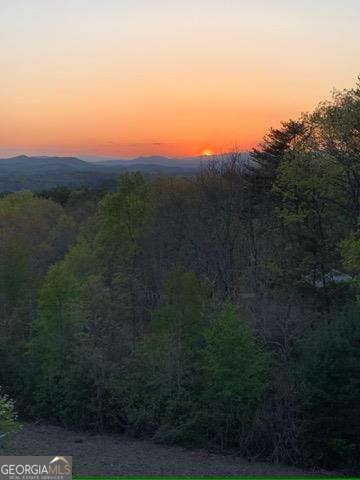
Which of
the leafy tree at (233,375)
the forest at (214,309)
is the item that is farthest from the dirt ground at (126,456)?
the leafy tree at (233,375)

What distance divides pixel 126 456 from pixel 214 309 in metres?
8.21

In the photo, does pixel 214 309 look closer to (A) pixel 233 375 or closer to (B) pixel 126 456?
(A) pixel 233 375

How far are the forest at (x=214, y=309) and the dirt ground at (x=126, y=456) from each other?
99cm

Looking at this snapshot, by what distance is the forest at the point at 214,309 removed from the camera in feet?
84.9

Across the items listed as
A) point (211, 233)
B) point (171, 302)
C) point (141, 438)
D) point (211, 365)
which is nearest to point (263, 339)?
point (211, 365)

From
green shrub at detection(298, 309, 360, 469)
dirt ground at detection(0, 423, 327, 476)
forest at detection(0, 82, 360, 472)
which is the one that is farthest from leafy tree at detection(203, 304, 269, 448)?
green shrub at detection(298, 309, 360, 469)

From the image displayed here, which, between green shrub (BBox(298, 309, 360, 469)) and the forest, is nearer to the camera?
green shrub (BBox(298, 309, 360, 469))

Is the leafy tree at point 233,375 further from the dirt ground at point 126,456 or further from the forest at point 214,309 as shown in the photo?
the dirt ground at point 126,456

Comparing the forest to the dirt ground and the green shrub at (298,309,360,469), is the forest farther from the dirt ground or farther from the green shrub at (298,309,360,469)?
the dirt ground

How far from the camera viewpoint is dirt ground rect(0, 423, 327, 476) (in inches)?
925

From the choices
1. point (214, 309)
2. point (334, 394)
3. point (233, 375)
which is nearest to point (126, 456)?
point (233, 375)

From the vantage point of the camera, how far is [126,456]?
85.2ft

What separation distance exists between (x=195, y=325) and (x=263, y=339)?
334 cm

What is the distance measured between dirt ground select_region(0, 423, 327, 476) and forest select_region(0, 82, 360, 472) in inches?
39.2
